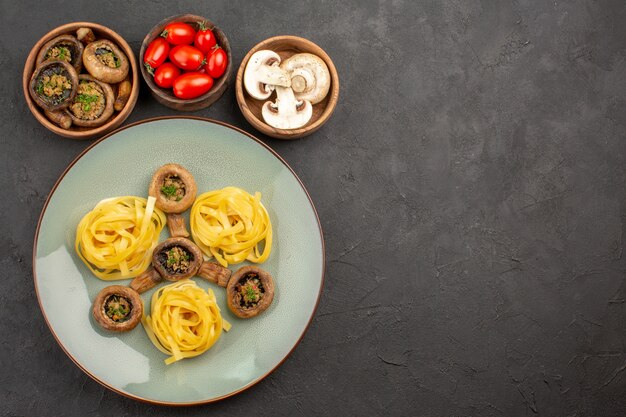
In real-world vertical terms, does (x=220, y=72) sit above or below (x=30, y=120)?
above

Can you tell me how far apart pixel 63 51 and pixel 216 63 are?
104 centimetres

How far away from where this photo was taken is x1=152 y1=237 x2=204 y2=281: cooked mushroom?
4.57 meters

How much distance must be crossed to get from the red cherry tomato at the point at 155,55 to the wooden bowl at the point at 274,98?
0.54 m

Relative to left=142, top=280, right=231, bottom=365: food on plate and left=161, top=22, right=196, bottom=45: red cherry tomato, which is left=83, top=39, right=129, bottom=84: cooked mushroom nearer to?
left=161, top=22, right=196, bottom=45: red cherry tomato

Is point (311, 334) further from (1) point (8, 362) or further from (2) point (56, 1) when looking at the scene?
(2) point (56, 1)

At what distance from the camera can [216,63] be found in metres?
4.66

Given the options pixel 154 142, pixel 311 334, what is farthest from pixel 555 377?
pixel 154 142

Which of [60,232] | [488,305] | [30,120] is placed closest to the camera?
[60,232]

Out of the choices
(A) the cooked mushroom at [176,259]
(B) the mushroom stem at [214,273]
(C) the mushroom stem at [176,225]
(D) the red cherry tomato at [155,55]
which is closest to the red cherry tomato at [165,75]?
(D) the red cherry tomato at [155,55]

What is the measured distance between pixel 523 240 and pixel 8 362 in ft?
13.1

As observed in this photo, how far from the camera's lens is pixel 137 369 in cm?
461

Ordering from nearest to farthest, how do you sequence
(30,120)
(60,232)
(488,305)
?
(60,232) → (30,120) → (488,305)

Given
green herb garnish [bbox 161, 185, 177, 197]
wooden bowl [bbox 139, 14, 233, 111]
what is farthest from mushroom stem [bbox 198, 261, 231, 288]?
wooden bowl [bbox 139, 14, 233, 111]

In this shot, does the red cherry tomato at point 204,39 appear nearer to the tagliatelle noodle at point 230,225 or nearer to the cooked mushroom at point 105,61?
the cooked mushroom at point 105,61
